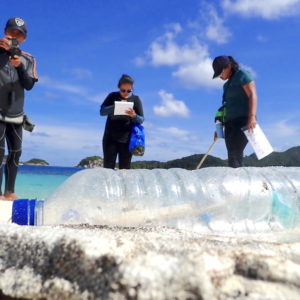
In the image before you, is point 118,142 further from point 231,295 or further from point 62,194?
point 231,295

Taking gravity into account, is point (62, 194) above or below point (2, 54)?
below

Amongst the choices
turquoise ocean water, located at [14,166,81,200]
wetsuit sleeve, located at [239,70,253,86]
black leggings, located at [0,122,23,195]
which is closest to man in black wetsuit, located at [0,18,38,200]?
black leggings, located at [0,122,23,195]

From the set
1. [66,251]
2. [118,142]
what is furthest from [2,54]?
[66,251]

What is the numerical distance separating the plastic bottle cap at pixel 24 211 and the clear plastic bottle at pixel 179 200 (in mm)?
31

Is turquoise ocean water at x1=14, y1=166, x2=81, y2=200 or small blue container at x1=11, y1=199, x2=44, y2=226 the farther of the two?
turquoise ocean water at x1=14, y1=166, x2=81, y2=200

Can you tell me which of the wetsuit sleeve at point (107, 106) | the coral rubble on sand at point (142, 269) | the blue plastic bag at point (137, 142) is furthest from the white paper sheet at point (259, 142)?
the coral rubble on sand at point (142, 269)

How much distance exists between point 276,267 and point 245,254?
2.5 inches

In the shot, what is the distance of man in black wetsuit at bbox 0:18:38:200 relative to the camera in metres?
3.23

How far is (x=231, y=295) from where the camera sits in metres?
0.67

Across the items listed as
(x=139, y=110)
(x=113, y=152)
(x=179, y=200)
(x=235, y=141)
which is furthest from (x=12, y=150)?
(x=179, y=200)

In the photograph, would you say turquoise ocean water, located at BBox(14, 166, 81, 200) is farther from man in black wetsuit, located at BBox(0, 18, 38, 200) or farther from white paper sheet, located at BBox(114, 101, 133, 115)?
white paper sheet, located at BBox(114, 101, 133, 115)

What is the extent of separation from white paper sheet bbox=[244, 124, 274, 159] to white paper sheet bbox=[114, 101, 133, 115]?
3.90 ft

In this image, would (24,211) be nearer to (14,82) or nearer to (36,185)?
(14,82)

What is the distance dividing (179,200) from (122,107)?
87.0 inches
